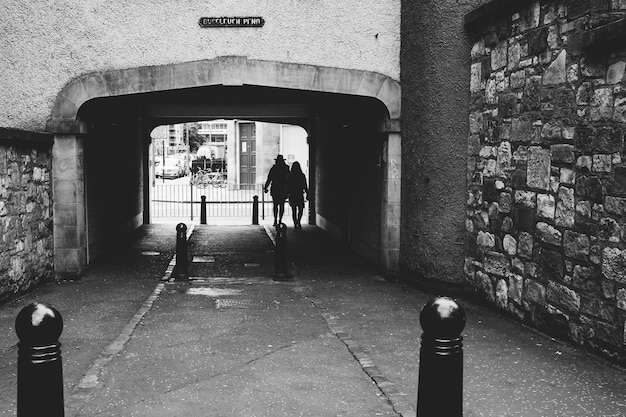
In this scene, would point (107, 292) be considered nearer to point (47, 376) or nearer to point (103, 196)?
point (103, 196)

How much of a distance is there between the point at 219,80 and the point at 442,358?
8.59 metres

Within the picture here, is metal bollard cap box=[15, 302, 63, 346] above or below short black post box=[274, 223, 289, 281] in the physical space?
above

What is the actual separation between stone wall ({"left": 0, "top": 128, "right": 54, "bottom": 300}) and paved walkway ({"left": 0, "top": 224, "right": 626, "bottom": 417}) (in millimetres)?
357

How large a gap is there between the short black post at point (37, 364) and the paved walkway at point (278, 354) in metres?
1.78

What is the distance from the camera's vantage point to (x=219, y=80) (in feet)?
39.1

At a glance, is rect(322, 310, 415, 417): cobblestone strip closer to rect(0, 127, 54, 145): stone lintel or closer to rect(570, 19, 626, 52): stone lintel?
rect(570, 19, 626, 52): stone lintel

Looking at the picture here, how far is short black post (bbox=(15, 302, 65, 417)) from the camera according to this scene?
3814mm

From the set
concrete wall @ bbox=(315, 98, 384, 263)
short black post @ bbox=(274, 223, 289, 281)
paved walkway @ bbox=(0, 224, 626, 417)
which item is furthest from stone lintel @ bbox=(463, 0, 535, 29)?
short black post @ bbox=(274, 223, 289, 281)

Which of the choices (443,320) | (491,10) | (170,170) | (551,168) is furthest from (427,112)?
(170,170)

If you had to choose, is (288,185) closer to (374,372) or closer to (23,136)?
(23,136)

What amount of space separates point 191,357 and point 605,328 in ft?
12.2

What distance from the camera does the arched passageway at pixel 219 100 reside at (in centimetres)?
1186

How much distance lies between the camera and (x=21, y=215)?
34.4 ft

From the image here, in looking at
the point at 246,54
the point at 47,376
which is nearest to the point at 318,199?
the point at 246,54
